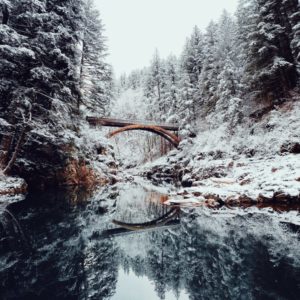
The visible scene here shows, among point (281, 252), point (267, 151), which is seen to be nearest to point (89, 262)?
point (281, 252)

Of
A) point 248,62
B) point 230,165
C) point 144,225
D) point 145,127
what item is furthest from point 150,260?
point 145,127

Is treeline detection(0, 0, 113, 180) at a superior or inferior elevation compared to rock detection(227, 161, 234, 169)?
superior

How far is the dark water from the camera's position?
3.93m

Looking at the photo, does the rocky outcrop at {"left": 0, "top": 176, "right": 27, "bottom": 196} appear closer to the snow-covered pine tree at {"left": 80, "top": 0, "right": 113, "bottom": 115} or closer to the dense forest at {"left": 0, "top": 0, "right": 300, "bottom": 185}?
the dense forest at {"left": 0, "top": 0, "right": 300, "bottom": 185}

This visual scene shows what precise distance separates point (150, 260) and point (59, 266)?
181cm

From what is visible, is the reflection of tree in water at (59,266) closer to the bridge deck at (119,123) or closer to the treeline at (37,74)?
the treeline at (37,74)

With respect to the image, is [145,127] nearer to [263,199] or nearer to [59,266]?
[263,199]

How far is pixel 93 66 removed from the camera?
25938 millimetres

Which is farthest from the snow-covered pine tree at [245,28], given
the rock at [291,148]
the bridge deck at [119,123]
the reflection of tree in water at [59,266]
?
the reflection of tree in water at [59,266]

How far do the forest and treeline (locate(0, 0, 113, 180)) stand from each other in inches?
3.3

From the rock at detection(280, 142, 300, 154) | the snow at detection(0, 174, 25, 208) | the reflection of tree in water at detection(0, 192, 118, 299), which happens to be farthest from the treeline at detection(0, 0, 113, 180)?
the rock at detection(280, 142, 300, 154)

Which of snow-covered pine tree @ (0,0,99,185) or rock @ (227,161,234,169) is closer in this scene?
snow-covered pine tree @ (0,0,99,185)

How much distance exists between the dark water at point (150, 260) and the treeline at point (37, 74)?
7702 mm

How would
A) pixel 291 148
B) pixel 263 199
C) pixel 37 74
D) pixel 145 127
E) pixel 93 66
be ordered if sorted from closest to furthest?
pixel 263 199, pixel 37 74, pixel 291 148, pixel 93 66, pixel 145 127
